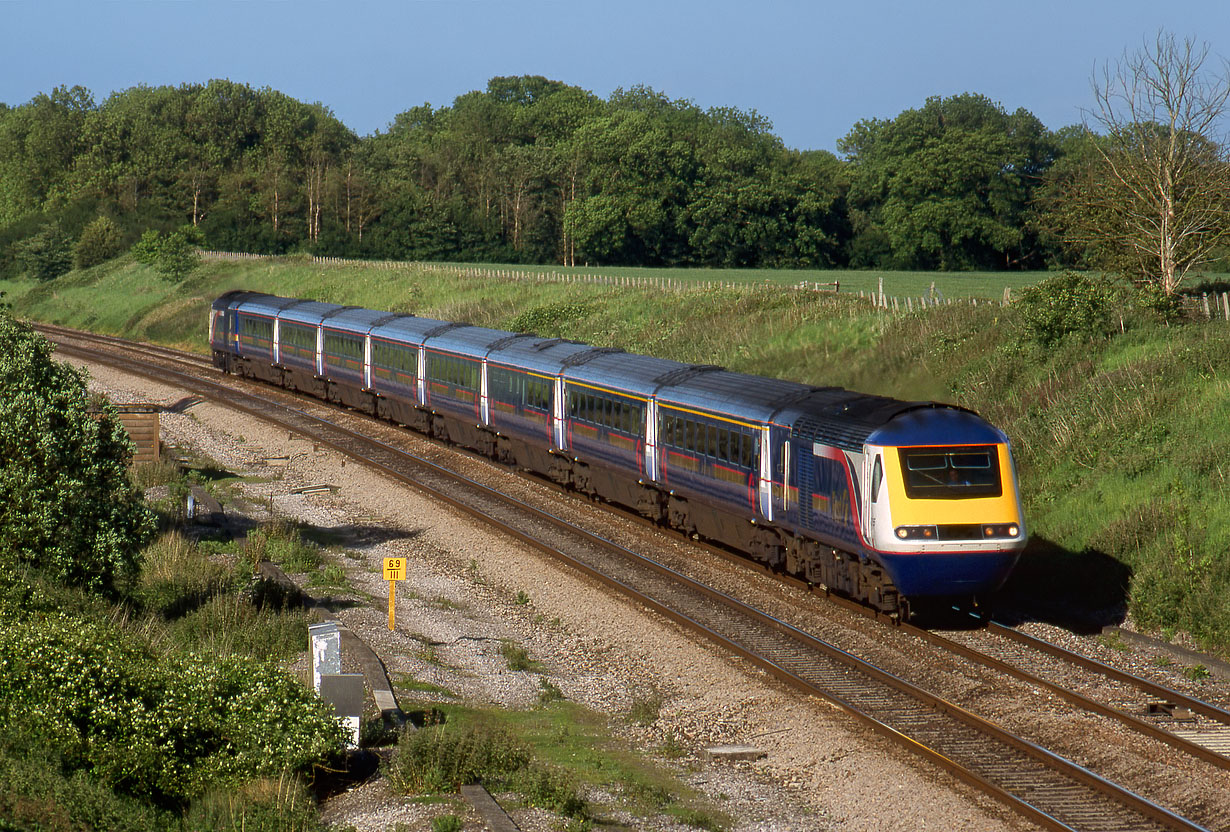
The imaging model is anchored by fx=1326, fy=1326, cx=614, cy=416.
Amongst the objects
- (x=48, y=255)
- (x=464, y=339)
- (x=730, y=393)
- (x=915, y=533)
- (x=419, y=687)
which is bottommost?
(x=419, y=687)

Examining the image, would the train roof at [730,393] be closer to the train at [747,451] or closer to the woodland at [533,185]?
the train at [747,451]

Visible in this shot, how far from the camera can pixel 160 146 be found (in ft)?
372

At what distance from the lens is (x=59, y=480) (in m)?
17.1

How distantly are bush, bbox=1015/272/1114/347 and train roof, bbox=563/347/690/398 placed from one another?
911cm

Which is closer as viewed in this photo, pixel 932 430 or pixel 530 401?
pixel 932 430

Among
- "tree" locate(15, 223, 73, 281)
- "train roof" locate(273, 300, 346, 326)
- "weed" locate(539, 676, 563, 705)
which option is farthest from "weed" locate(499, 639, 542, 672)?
"tree" locate(15, 223, 73, 281)

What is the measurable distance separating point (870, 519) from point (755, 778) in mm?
5350

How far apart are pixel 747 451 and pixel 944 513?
4.51 meters

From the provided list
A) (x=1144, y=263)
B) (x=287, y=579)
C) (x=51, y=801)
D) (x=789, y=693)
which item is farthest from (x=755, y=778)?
(x=1144, y=263)

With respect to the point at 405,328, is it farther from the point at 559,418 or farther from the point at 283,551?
the point at 283,551

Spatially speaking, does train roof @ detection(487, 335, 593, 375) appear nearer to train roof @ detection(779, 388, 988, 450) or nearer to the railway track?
the railway track

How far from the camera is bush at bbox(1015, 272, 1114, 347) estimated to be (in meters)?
30.1

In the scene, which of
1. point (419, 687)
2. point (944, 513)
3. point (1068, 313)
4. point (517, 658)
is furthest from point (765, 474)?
point (1068, 313)

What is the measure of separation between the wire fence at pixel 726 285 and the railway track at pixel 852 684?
1560 cm
